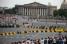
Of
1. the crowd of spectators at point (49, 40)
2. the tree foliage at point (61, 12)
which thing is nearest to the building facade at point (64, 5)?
the tree foliage at point (61, 12)

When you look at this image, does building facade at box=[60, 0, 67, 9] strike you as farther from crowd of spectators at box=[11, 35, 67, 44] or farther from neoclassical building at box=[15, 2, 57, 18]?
crowd of spectators at box=[11, 35, 67, 44]

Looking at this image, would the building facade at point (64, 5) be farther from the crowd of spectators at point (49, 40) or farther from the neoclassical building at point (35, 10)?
the crowd of spectators at point (49, 40)

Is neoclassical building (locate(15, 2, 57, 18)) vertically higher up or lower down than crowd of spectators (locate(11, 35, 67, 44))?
higher up

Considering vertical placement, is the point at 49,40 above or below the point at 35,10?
below

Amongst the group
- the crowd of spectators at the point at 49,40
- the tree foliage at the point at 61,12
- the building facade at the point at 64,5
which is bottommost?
the crowd of spectators at the point at 49,40

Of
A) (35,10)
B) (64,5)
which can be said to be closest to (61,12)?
(64,5)

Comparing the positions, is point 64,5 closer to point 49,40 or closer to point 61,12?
point 61,12

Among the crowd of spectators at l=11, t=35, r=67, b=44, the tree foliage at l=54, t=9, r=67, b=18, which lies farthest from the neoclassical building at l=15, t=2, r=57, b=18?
the crowd of spectators at l=11, t=35, r=67, b=44

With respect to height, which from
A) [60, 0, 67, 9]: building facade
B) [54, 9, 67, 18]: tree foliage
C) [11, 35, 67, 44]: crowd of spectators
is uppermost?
[60, 0, 67, 9]: building facade

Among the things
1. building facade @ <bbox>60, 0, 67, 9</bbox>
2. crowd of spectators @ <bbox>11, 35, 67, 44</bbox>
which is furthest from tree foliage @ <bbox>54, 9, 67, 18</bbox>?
crowd of spectators @ <bbox>11, 35, 67, 44</bbox>
